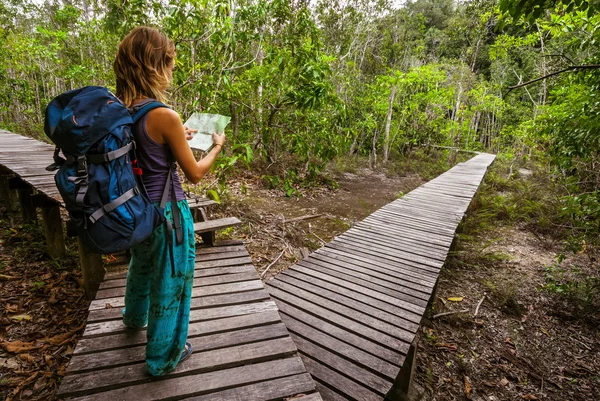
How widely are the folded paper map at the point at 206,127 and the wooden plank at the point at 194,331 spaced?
1.34 metres

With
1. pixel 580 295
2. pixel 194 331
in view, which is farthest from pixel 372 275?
pixel 580 295

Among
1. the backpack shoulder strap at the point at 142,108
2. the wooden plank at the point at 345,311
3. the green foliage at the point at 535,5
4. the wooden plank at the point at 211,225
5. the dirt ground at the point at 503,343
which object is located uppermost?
the green foliage at the point at 535,5

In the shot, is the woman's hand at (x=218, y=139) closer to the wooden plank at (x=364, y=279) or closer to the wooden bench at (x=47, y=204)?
the wooden bench at (x=47, y=204)

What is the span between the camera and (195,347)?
222 centimetres

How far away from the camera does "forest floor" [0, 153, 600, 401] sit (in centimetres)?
306

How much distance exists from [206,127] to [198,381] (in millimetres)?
1555

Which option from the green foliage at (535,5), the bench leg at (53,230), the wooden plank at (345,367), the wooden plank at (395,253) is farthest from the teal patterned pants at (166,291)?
the wooden plank at (395,253)

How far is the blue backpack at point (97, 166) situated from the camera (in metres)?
1.42

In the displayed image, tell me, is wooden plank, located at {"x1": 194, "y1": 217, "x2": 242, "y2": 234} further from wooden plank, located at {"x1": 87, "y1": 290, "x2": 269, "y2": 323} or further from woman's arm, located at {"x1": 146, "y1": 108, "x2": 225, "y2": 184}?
woman's arm, located at {"x1": 146, "y1": 108, "x2": 225, "y2": 184}

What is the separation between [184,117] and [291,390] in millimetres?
5670

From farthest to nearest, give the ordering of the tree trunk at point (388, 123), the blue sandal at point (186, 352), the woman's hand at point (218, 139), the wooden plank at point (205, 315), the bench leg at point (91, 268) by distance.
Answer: the tree trunk at point (388, 123) → the bench leg at point (91, 268) → the wooden plank at point (205, 315) → the blue sandal at point (186, 352) → the woman's hand at point (218, 139)

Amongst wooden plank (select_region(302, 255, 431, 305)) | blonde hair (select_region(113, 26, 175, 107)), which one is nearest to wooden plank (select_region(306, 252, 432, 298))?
wooden plank (select_region(302, 255, 431, 305))

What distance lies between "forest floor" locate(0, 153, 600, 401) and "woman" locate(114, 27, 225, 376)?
1431mm

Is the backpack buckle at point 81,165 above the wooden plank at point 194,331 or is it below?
above
